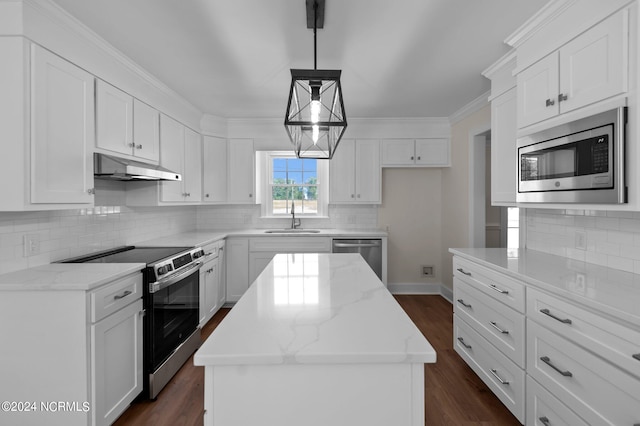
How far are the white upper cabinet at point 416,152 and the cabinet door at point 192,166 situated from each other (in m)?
2.50

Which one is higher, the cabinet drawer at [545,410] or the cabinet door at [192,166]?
the cabinet door at [192,166]

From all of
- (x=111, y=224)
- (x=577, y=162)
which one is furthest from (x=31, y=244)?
(x=577, y=162)

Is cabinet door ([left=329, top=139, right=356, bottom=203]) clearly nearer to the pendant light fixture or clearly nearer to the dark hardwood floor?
the dark hardwood floor

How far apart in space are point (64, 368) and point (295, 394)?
1492 millimetres

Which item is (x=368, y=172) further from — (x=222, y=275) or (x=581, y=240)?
(x=581, y=240)

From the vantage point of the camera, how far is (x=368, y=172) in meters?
4.49

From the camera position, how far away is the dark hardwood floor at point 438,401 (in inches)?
79.7

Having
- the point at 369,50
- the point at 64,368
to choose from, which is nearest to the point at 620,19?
the point at 369,50

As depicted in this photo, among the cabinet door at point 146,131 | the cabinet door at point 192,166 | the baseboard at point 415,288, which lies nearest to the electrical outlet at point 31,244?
the cabinet door at point 146,131

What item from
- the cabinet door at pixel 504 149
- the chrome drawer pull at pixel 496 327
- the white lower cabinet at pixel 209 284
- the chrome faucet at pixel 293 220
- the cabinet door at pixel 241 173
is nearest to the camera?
the chrome drawer pull at pixel 496 327

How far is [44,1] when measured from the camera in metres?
1.76

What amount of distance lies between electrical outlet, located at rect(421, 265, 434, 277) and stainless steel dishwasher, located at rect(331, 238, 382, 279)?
0.93m

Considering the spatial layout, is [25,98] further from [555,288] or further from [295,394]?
[555,288]

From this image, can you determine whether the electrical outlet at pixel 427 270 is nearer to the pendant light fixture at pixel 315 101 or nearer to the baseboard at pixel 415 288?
the baseboard at pixel 415 288
